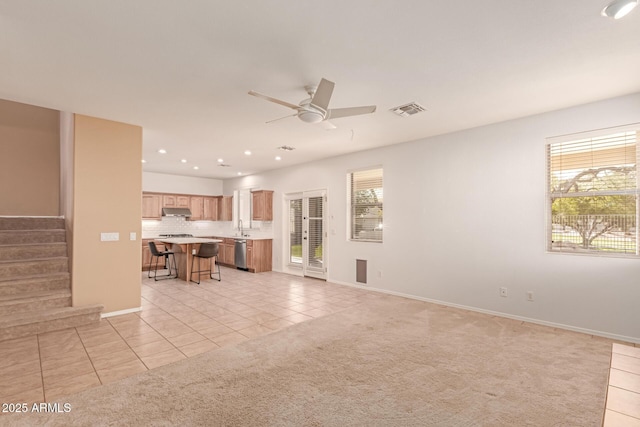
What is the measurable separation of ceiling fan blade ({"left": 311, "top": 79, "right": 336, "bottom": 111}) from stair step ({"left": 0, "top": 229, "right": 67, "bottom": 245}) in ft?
16.7

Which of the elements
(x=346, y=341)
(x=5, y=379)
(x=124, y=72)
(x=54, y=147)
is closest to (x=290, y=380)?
(x=346, y=341)

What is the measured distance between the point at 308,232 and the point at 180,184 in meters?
4.91

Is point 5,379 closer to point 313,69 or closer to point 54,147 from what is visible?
point 313,69

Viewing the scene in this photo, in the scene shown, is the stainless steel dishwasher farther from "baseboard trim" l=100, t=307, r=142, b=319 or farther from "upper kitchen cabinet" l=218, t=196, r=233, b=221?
"baseboard trim" l=100, t=307, r=142, b=319

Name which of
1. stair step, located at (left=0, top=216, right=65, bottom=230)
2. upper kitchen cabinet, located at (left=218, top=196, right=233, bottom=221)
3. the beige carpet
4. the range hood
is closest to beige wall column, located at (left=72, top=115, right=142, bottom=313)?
stair step, located at (left=0, top=216, right=65, bottom=230)

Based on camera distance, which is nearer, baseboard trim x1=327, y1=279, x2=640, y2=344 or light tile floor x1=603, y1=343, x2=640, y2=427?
light tile floor x1=603, y1=343, x2=640, y2=427

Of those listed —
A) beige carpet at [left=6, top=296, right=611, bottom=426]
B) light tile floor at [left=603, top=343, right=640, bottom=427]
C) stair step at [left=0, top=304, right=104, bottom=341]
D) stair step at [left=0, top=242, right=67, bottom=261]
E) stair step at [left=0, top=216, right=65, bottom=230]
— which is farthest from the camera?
stair step at [left=0, top=216, right=65, bottom=230]

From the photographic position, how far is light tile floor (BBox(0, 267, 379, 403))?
2758 mm

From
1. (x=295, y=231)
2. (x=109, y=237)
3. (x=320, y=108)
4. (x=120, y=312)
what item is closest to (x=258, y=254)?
(x=295, y=231)

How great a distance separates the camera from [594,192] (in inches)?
156

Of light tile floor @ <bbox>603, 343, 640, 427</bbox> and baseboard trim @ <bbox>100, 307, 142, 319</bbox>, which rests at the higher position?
light tile floor @ <bbox>603, 343, 640, 427</bbox>

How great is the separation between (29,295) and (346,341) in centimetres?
430

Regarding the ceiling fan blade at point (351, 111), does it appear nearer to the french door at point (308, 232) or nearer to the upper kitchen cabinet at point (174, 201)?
the french door at point (308, 232)

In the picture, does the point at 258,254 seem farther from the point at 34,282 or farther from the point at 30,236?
the point at 34,282
